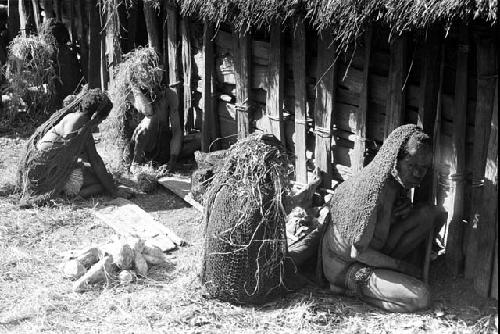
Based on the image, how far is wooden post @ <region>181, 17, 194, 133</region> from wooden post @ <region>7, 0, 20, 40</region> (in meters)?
4.28

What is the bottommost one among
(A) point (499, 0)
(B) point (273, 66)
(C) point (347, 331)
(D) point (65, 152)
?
(C) point (347, 331)

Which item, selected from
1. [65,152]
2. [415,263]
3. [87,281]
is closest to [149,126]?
[65,152]

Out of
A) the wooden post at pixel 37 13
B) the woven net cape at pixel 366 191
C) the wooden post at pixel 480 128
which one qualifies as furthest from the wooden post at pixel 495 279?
the wooden post at pixel 37 13

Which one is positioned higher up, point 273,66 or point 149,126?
point 273,66

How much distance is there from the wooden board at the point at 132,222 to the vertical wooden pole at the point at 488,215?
9.56ft

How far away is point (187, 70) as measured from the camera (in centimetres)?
1024

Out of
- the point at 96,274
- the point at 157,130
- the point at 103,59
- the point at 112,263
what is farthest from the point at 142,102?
the point at 96,274

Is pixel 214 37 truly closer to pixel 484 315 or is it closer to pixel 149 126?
pixel 149 126

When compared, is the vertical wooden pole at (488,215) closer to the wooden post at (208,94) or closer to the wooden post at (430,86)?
the wooden post at (430,86)

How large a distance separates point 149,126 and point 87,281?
3.26 meters

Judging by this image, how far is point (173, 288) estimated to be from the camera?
6910mm

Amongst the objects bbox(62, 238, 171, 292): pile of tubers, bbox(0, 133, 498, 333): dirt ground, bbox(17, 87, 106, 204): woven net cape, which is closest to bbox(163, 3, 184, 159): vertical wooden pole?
bbox(17, 87, 106, 204): woven net cape

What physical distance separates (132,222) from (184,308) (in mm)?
2176

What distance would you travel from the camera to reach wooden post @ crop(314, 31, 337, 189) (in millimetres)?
7887
